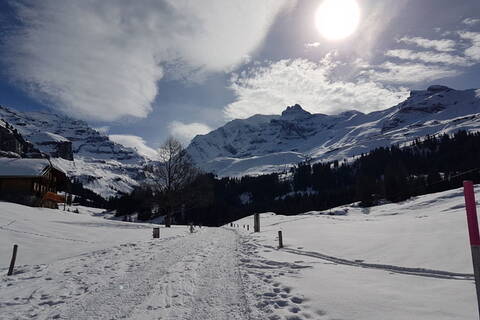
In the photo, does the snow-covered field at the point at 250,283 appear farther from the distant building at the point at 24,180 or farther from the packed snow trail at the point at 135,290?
the distant building at the point at 24,180

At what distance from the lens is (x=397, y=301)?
7336 millimetres

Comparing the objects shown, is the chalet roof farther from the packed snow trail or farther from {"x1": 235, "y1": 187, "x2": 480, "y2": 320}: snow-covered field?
{"x1": 235, "y1": 187, "x2": 480, "y2": 320}: snow-covered field

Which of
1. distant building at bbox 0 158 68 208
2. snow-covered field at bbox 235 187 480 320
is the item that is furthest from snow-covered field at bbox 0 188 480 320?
distant building at bbox 0 158 68 208

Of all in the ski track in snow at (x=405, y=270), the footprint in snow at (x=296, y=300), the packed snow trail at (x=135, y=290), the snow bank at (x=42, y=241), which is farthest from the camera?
the snow bank at (x=42, y=241)

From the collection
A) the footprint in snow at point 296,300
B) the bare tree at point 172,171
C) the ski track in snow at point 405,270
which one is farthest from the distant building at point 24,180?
the footprint in snow at point 296,300

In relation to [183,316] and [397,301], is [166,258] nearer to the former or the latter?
[183,316]

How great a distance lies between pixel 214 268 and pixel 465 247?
8.58 meters

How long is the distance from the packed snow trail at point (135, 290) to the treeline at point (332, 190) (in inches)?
1074

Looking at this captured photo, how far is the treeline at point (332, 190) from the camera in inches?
1954

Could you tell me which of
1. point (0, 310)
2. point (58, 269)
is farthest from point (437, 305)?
point (58, 269)

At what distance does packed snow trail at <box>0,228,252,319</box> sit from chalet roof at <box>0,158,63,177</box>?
1479 inches

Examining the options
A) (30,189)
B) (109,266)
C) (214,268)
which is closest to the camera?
(214,268)

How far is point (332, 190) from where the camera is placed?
16500 centimetres

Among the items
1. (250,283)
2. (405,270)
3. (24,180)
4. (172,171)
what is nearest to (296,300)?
(250,283)
